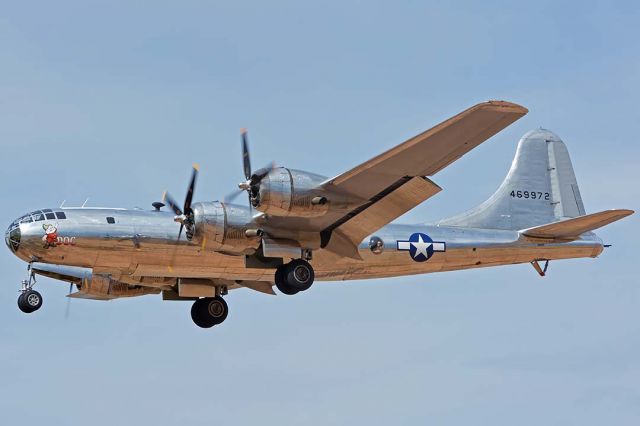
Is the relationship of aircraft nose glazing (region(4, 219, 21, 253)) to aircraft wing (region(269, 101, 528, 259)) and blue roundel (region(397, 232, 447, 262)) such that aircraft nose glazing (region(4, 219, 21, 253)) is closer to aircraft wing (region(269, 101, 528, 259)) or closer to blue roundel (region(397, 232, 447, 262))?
aircraft wing (region(269, 101, 528, 259))

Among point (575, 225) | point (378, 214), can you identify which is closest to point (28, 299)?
point (378, 214)

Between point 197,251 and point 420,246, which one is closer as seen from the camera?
point 197,251

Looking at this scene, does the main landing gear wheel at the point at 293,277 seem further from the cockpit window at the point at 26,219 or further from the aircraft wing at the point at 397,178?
the cockpit window at the point at 26,219

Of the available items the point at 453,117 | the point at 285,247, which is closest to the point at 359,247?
the point at 285,247

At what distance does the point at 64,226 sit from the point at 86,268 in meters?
1.85

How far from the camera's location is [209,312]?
34.7m

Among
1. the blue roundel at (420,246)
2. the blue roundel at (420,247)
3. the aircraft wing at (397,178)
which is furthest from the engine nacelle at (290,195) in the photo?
the blue roundel at (420,247)

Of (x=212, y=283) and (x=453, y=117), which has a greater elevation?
(x=453, y=117)

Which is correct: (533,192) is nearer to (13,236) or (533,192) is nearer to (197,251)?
(197,251)

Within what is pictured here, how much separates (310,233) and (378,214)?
182 cm

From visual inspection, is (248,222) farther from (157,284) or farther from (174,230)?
(157,284)

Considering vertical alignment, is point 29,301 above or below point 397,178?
below

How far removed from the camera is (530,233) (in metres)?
34.2

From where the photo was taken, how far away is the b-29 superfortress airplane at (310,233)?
28.9 metres
